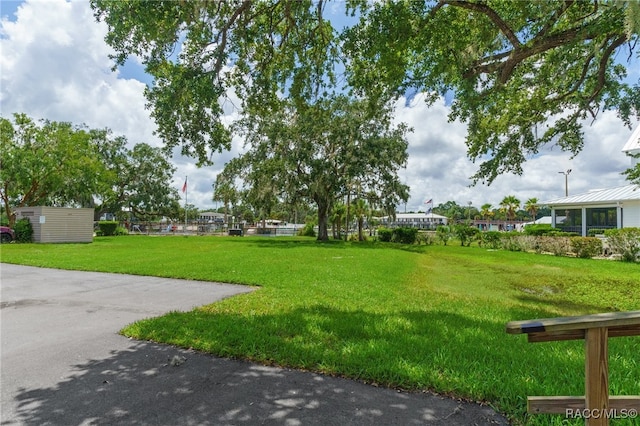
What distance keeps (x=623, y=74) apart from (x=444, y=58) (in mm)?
5923

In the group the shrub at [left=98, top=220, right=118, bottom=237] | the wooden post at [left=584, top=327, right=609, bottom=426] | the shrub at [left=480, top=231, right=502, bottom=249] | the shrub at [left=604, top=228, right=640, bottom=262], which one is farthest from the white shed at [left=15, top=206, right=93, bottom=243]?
the shrub at [left=604, top=228, right=640, bottom=262]

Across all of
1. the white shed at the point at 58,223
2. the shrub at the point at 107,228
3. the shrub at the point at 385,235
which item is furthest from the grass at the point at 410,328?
the shrub at the point at 107,228

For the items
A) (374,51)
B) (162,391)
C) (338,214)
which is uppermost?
(374,51)

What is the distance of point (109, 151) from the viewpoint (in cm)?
3756

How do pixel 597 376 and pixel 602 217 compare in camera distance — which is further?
pixel 602 217

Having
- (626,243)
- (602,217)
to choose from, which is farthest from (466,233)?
(626,243)

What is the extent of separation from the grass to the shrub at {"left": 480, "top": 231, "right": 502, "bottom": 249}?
1116 cm

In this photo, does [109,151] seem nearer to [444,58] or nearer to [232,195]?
[232,195]

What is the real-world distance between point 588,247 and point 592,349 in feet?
59.3

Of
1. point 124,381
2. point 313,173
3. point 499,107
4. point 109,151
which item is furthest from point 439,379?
point 109,151

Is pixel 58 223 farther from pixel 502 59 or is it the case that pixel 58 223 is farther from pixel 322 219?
pixel 502 59

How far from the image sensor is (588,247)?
53.8ft

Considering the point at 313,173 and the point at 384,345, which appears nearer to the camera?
the point at 384,345

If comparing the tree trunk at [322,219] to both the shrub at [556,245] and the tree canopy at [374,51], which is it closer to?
the shrub at [556,245]
